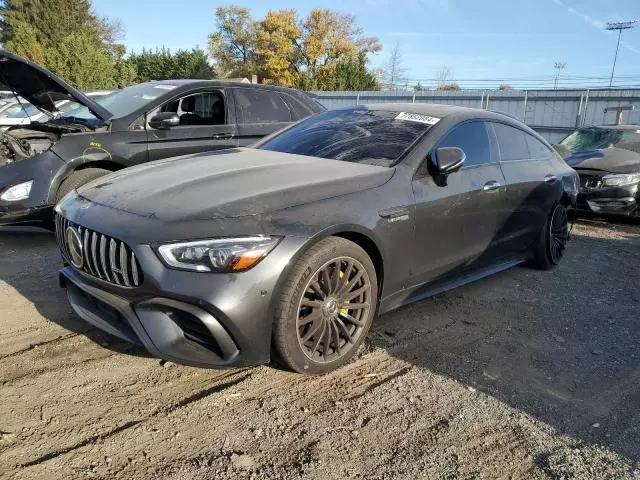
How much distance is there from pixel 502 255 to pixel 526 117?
1682 centimetres

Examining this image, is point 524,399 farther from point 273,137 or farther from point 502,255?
point 273,137

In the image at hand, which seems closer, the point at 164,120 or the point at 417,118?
the point at 417,118

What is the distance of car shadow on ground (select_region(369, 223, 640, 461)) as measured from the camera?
2988 mm

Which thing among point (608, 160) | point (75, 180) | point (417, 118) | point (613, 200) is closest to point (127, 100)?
point (75, 180)

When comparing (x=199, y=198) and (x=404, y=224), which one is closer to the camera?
(x=199, y=198)

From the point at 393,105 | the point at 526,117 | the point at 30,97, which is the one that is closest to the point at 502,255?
the point at 393,105

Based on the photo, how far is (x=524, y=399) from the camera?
3.06 metres

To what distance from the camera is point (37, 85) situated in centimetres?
547

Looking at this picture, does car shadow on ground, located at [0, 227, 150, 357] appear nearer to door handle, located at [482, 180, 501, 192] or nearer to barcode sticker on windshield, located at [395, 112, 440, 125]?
barcode sticker on windshield, located at [395, 112, 440, 125]

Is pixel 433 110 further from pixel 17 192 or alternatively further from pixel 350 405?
pixel 17 192

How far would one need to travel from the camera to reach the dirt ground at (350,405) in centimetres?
242

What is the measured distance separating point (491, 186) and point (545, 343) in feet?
4.08

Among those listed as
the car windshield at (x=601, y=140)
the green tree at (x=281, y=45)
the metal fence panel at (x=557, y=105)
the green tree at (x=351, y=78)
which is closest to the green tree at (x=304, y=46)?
the green tree at (x=281, y=45)

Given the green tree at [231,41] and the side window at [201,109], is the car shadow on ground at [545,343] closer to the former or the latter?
the side window at [201,109]
